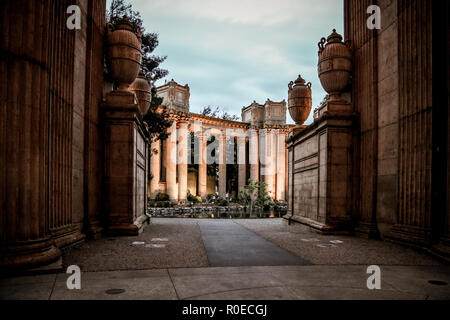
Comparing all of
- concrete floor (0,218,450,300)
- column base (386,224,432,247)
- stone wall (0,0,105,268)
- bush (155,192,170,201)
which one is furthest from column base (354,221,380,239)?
bush (155,192,170,201)

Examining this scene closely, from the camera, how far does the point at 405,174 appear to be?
876 cm

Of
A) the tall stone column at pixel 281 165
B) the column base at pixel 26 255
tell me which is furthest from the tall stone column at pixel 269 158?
the column base at pixel 26 255

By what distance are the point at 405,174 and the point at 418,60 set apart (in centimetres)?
289

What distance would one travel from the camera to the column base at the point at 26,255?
16.4 ft

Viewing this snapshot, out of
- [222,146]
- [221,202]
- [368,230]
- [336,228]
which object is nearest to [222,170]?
[222,146]

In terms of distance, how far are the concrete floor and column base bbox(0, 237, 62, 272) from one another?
0.90ft

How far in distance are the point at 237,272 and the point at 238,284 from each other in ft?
2.49

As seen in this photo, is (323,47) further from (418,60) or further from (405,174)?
(405,174)

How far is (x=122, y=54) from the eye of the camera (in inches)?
439

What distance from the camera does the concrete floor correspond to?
4.24 m

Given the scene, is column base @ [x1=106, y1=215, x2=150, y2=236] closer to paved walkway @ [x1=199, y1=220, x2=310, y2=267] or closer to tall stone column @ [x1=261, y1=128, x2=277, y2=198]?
paved walkway @ [x1=199, y1=220, x2=310, y2=267]

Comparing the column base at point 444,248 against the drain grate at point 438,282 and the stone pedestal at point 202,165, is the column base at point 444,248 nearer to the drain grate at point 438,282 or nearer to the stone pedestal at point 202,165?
the drain grate at point 438,282

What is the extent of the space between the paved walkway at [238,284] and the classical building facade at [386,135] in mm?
2630
